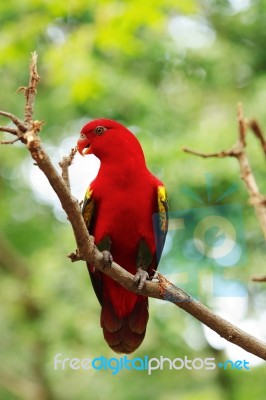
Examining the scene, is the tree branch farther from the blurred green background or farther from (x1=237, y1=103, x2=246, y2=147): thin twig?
the blurred green background

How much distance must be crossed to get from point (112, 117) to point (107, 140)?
1.29m

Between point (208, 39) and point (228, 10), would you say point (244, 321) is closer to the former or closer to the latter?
point (208, 39)

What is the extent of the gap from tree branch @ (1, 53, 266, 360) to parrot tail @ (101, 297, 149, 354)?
0.36ft

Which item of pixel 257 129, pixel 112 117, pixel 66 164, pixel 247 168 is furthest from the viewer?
pixel 112 117

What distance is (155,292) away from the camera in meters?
1.03

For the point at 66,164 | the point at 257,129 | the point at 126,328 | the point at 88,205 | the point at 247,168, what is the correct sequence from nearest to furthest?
1. the point at 257,129
2. the point at 247,168
3. the point at 66,164
4. the point at 126,328
5. the point at 88,205

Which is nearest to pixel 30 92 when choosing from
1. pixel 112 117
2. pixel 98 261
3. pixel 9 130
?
pixel 9 130

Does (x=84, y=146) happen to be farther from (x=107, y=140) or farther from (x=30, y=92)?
(x=30, y=92)

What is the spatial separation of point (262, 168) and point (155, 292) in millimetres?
1259

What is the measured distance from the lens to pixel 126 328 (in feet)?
3.67

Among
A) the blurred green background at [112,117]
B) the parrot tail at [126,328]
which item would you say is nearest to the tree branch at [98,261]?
the parrot tail at [126,328]

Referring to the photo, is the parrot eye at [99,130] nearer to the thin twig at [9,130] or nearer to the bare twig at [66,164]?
the bare twig at [66,164]

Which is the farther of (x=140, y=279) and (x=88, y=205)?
(x=88, y=205)

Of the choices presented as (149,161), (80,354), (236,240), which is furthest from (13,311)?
(236,240)
